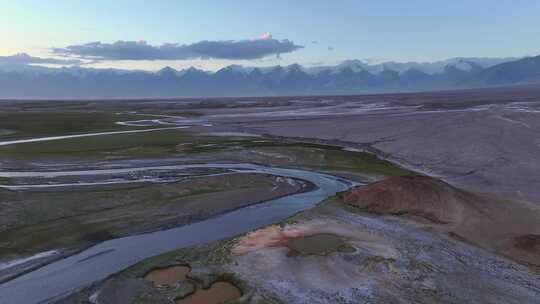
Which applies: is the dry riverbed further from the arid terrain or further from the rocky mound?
the rocky mound

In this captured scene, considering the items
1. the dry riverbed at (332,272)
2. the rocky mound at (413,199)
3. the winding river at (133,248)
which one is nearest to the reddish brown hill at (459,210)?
the rocky mound at (413,199)

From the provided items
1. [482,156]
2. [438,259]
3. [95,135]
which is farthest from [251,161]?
[95,135]

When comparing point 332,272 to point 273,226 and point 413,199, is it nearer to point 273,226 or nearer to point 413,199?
point 273,226

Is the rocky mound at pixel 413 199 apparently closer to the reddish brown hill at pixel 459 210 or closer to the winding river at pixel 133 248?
the reddish brown hill at pixel 459 210

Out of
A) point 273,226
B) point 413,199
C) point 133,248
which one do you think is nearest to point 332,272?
point 273,226

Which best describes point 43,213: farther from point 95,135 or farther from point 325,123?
point 325,123

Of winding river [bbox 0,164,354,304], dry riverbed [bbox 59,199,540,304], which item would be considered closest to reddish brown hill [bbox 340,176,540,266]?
dry riverbed [bbox 59,199,540,304]
